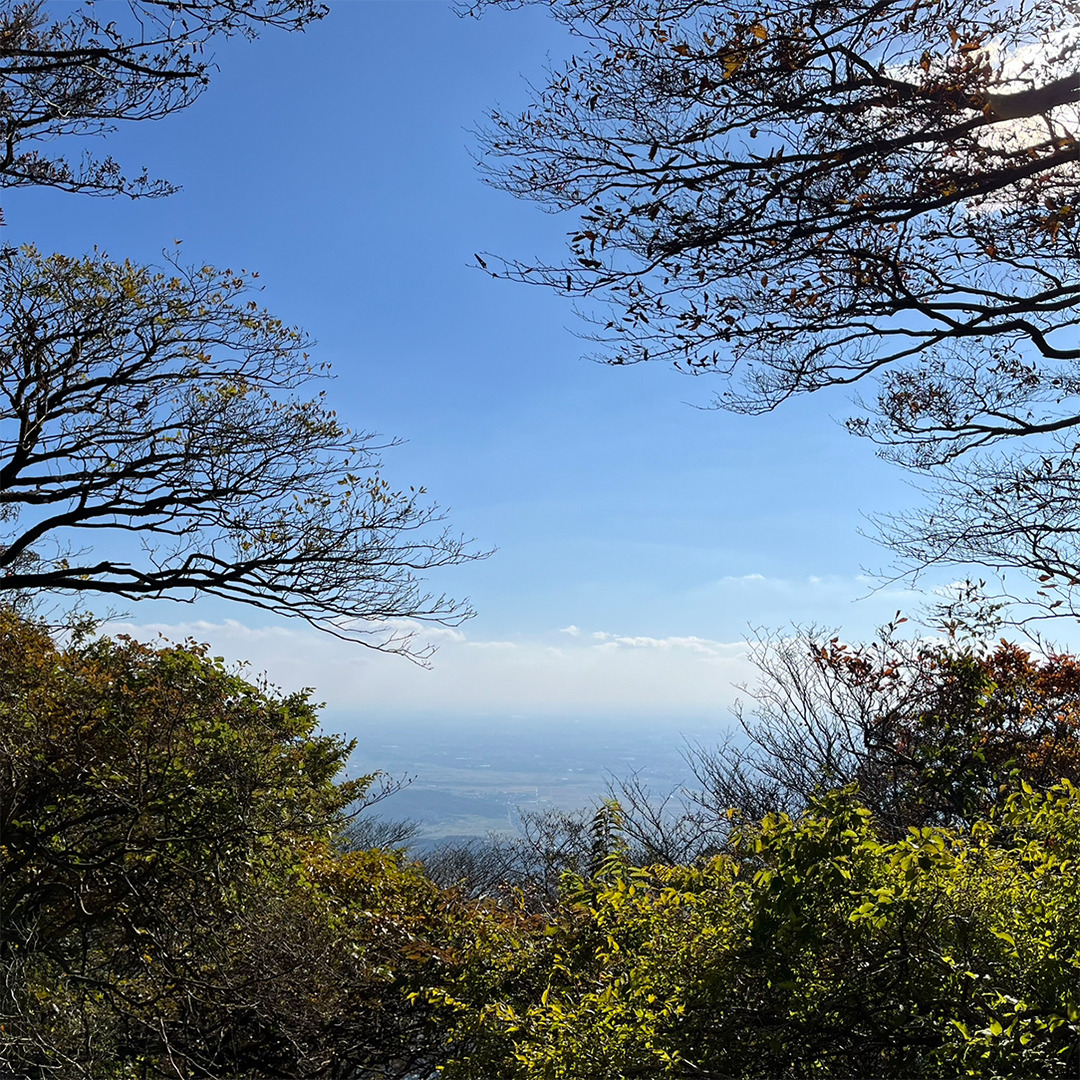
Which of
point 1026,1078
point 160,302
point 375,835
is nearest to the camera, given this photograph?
point 1026,1078

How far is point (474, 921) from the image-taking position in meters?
4.80

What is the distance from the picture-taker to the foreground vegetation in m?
2.30

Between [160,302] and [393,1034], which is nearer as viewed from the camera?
[393,1034]

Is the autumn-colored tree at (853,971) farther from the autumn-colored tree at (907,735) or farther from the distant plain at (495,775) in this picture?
the distant plain at (495,775)

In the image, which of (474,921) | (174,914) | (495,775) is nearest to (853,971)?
(474,921)

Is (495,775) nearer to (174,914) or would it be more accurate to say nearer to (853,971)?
(174,914)

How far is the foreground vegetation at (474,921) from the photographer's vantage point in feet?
7.54

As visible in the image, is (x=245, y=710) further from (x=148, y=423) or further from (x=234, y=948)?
(x=148, y=423)

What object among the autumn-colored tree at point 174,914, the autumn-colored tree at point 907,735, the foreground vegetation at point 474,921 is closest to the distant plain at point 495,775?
the autumn-colored tree at point 907,735

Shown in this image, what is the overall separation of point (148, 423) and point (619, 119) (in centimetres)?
657

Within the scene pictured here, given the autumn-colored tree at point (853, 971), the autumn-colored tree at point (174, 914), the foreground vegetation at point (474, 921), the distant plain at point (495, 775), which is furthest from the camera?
the distant plain at point (495, 775)

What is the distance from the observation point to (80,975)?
4.82m

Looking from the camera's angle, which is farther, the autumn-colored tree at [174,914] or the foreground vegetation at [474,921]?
the autumn-colored tree at [174,914]

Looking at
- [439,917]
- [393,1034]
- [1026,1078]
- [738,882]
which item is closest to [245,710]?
[439,917]
